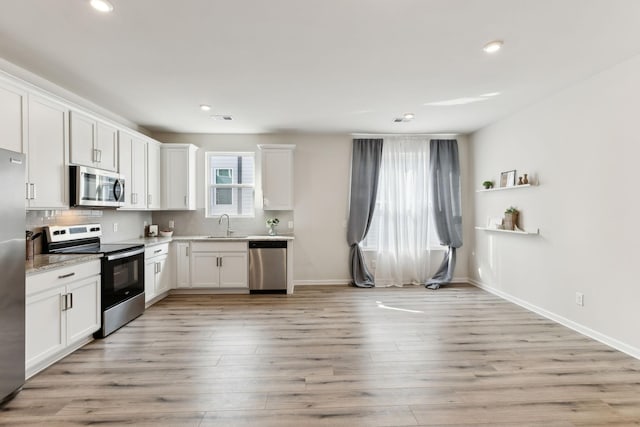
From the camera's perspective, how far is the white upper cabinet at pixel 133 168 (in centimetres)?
399

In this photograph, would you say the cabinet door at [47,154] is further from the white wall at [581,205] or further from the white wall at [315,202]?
the white wall at [581,205]

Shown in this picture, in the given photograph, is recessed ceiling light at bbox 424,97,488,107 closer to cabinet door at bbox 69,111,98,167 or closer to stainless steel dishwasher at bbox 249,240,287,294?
stainless steel dishwasher at bbox 249,240,287,294

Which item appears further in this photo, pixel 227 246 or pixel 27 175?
pixel 227 246


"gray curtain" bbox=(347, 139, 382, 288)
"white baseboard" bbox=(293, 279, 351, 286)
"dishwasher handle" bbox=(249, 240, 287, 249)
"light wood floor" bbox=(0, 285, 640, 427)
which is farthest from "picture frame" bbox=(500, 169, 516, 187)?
"dishwasher handle" bbox=(249, 240, 287, 249)

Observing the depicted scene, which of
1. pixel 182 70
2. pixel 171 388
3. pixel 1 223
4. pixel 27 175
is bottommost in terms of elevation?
pixel 171 388

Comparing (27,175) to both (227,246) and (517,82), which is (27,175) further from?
(517,82)

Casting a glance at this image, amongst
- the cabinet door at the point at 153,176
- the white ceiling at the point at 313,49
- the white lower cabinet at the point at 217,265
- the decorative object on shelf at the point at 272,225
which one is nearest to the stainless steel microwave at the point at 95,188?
the cabinet door at the point at 153,176

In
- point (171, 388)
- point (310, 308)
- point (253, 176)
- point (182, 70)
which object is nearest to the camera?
point (171, 388)

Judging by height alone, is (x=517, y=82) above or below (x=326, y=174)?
above

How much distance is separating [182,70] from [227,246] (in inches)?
104

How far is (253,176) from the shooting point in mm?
5402

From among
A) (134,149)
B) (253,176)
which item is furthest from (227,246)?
(134,149)

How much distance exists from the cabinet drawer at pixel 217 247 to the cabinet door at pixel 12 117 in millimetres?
2512

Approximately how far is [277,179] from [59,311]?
328 cm
